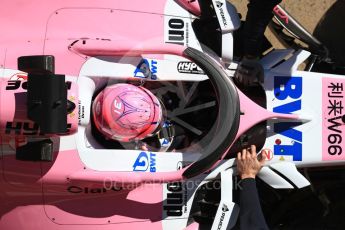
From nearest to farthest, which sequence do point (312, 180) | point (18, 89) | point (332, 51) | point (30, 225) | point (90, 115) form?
1. point (18, 89)
2. point (90, 115)
3. point (30, 225)
4. point (312, 180)
5. point (332, 51)

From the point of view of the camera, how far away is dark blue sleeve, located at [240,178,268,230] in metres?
2.51

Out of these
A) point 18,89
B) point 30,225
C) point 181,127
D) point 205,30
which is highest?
point 205,30

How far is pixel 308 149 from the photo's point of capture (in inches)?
107

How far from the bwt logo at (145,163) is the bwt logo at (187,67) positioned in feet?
1.61

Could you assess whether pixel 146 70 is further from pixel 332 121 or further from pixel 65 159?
pixel 332 121

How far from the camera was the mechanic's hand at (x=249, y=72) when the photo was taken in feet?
8.48

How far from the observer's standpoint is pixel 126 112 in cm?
216

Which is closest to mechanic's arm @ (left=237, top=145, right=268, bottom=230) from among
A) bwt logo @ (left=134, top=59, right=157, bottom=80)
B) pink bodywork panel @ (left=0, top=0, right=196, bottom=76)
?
bwt logo @ (left=134, top=59, right=157, bottom=80)

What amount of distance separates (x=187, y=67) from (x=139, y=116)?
558mm

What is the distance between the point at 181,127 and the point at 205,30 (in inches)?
21.9

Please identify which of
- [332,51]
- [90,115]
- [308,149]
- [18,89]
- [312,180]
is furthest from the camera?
[332,51]

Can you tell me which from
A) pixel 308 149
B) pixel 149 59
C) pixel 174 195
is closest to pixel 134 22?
pixel 149 59

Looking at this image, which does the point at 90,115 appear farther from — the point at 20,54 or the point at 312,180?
the point at 312,180

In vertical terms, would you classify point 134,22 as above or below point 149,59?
above
